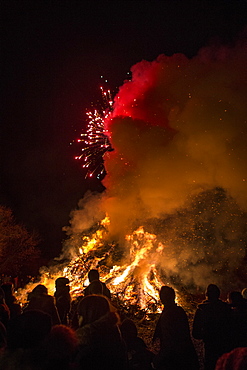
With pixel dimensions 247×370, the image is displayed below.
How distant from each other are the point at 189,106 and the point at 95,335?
11.3m

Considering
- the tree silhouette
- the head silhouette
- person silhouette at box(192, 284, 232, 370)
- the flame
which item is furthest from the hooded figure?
the tree silhouette

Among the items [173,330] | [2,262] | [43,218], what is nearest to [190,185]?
[173,330]

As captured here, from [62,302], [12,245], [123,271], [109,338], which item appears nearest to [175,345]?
[109,338]

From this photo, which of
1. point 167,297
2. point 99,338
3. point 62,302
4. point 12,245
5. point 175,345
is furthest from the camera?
point 12,245

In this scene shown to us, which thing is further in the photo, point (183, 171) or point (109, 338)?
point (183, 171)

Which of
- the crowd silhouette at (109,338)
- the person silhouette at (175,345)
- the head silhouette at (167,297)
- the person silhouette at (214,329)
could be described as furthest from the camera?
the head silhouette at (167,297)

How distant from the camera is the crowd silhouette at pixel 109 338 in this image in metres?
2.08

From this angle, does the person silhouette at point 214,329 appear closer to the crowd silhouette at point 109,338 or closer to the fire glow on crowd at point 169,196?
the crowd silhouette at point 109,338

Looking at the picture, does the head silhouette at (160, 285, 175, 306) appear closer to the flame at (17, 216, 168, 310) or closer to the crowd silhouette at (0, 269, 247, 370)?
the crowd silhouette at (0, 269, 247, 370)

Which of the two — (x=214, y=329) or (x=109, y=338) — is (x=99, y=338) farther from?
(x=214, y=329)

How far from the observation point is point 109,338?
7.84ft

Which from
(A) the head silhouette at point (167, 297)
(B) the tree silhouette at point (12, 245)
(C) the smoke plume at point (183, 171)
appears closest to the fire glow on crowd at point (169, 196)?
(C) the smoke plume at point (183, 171)

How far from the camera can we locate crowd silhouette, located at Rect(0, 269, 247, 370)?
2.08 m

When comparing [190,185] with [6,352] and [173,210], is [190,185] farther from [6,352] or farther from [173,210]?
[6,352]
